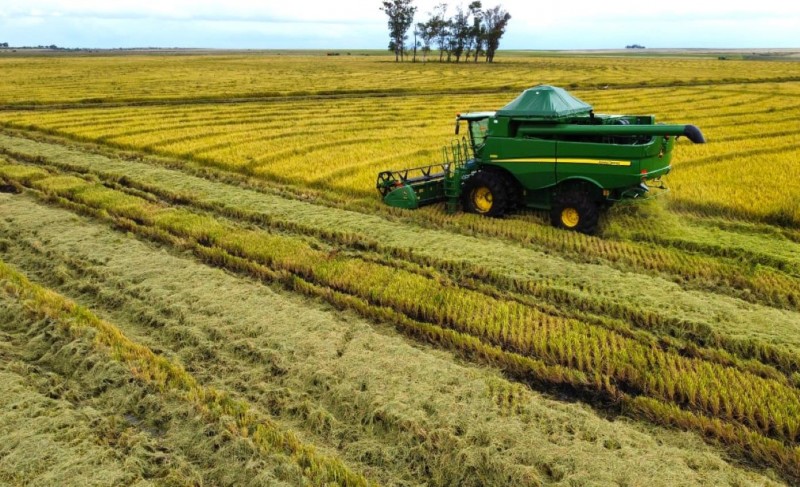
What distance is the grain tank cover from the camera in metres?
8.97

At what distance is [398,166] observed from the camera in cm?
1329

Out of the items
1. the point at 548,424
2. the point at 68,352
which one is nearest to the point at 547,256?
the point at 548,424

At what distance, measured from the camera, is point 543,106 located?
9.02 meters

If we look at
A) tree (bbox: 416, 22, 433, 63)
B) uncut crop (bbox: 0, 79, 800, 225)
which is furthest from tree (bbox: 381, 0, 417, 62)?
uncut crop (bbox: 0, 79, 800, 225)

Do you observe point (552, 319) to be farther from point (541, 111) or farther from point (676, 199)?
point (676, 199)

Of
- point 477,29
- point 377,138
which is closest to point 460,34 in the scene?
point 477,29

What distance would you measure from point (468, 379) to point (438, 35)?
95614 millimetres

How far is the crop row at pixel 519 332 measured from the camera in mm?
4621

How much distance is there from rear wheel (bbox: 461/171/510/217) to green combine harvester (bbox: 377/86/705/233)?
0.05 feet

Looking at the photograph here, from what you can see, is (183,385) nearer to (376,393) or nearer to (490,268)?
(376,393)

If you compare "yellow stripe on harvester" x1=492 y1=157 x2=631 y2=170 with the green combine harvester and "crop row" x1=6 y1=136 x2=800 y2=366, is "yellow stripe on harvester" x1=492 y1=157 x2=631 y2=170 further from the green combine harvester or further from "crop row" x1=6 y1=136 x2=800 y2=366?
"crop row" x1=6 y1=136 x2=800 y2=366

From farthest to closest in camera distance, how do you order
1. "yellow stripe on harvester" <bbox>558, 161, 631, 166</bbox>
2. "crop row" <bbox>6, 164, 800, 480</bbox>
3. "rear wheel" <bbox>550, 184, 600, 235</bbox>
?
"rear wheel" <bbox>550, 184, 600, 235</bbox>, "yellow stripe on harvester" <bbox>558, 161, 631, 166</bbox>, "crop row" <bbox>6, 164, 800, 480</bbox>

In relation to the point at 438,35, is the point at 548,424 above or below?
below

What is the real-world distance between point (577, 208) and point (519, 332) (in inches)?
143
